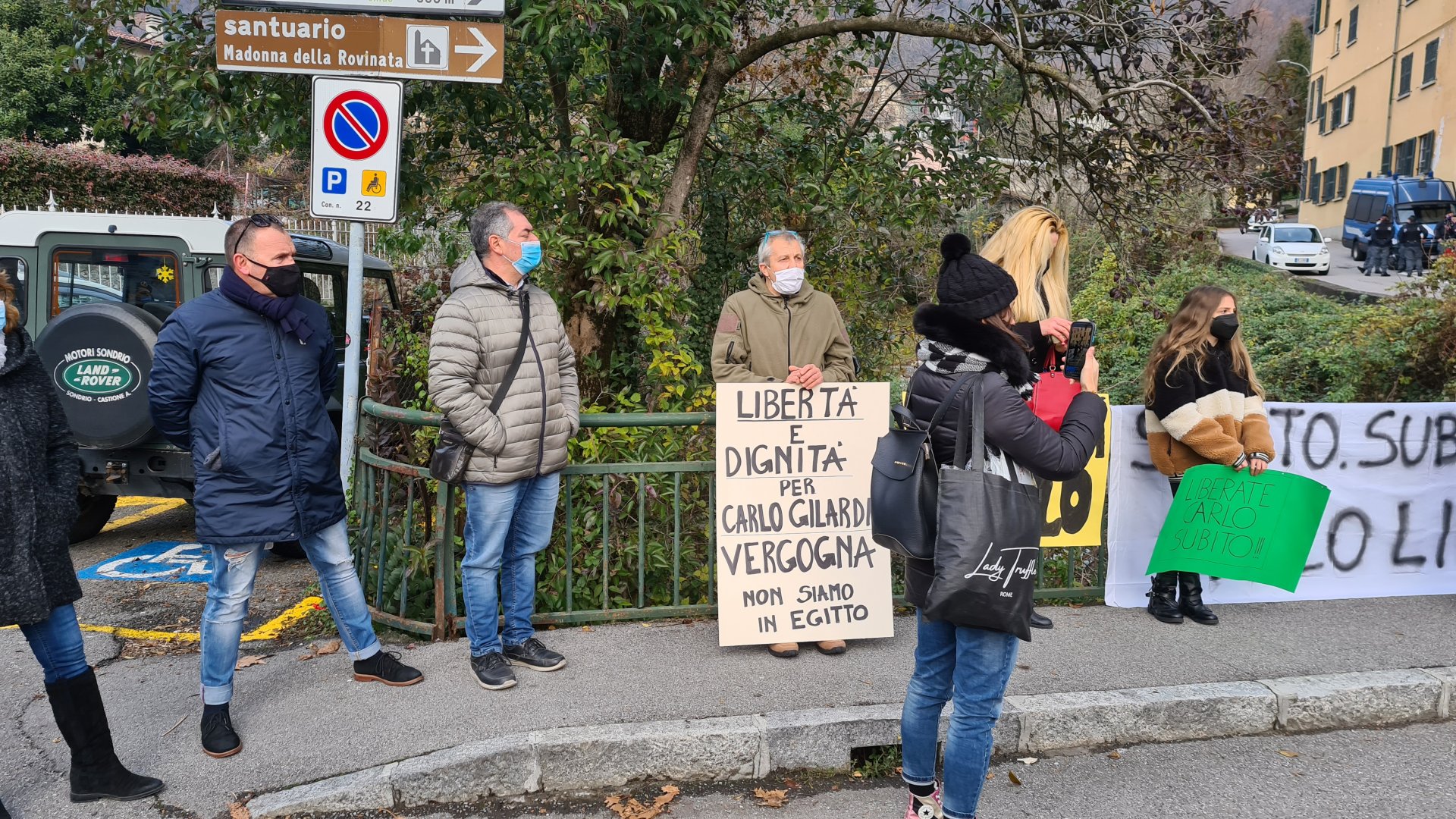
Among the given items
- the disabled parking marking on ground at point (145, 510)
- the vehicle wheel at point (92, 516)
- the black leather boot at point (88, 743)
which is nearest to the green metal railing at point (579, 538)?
the black leather boot at point (88, 743)

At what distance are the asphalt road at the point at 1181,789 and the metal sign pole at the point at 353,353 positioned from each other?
2000mm

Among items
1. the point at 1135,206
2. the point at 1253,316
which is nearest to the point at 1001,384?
the point at 1135,206

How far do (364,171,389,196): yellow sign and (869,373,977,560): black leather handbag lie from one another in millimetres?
2853

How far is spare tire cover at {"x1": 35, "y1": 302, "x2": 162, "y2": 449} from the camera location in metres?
5.74

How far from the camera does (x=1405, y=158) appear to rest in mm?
39000

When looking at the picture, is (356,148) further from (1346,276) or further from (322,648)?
(1346,276)

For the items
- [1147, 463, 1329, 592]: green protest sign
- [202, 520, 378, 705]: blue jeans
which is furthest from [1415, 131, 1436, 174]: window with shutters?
[202, 520, 378, 705]: blue jeans

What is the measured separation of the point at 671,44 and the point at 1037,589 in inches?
139

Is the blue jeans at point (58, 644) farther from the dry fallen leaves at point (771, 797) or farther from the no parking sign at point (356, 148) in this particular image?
the dry fallen leaves at point (771, 797)

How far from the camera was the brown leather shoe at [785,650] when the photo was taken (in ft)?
15.2

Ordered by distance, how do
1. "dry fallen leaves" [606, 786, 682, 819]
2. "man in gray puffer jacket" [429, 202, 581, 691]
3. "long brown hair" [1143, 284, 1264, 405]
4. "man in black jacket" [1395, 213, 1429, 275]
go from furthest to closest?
"man in black jacket" [1395, 213, 1429, 275], "long brown hair" [1143, 284, 1264, 405], "man in gray puffer jacket" [429, 202, 581, 691], "dry fallen leaves" [606, 786, 682, 819]

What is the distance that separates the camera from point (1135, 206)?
6.94 metres

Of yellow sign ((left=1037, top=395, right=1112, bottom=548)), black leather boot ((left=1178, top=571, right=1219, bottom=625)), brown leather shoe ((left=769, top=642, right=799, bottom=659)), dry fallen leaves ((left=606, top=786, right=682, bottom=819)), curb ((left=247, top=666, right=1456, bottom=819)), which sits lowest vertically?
dry fallen leaves ((left=606, top=786, right=682, bottom=819))

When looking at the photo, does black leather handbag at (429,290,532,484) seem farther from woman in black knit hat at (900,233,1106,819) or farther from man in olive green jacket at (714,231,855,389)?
woman in black knit hat at (900,233,1106,819)
